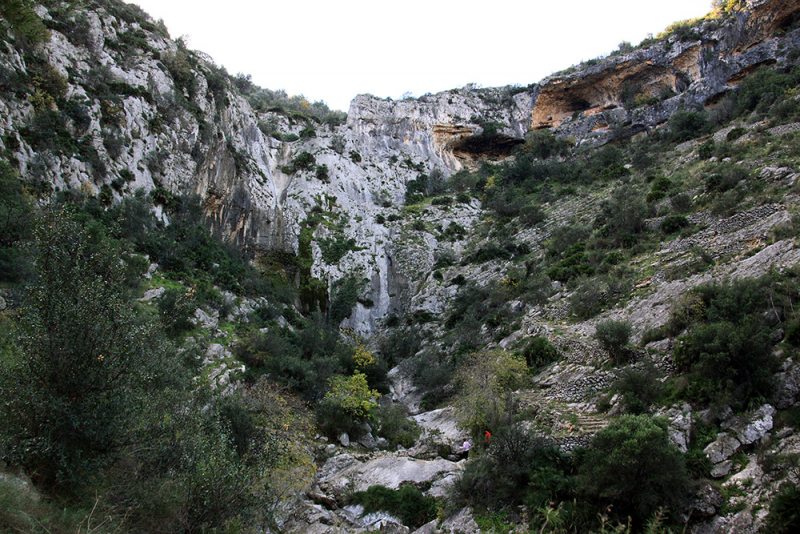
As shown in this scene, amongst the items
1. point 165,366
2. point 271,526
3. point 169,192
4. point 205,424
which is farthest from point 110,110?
point 271,526

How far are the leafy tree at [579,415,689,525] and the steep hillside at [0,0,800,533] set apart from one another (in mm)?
57

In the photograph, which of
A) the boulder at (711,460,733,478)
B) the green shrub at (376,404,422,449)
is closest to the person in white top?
the green shrub at (376,404,422,449)

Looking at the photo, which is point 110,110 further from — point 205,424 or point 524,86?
point 524,86

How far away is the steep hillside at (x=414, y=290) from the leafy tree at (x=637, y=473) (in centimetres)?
6

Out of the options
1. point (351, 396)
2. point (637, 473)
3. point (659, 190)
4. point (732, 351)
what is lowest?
point (637, 473)

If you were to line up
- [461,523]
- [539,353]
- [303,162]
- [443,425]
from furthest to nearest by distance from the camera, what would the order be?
1. [303,162]
2. [539,353]
3. [443,425]
4. [461,523]

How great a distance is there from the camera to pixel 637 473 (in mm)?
7145

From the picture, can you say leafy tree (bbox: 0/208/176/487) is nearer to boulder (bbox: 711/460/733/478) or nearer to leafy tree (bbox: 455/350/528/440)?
leafy tree (bbox: 455/350/528/440)

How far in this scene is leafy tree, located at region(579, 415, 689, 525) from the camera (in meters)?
6.84

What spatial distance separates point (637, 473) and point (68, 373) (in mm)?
11561

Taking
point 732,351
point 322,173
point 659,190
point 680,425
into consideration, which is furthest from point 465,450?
point 322,173

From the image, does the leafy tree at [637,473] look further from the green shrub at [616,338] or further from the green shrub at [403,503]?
the green shrub at [616,338]

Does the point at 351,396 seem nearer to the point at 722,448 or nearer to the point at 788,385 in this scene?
the point at 722,448

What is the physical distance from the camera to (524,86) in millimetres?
62062
